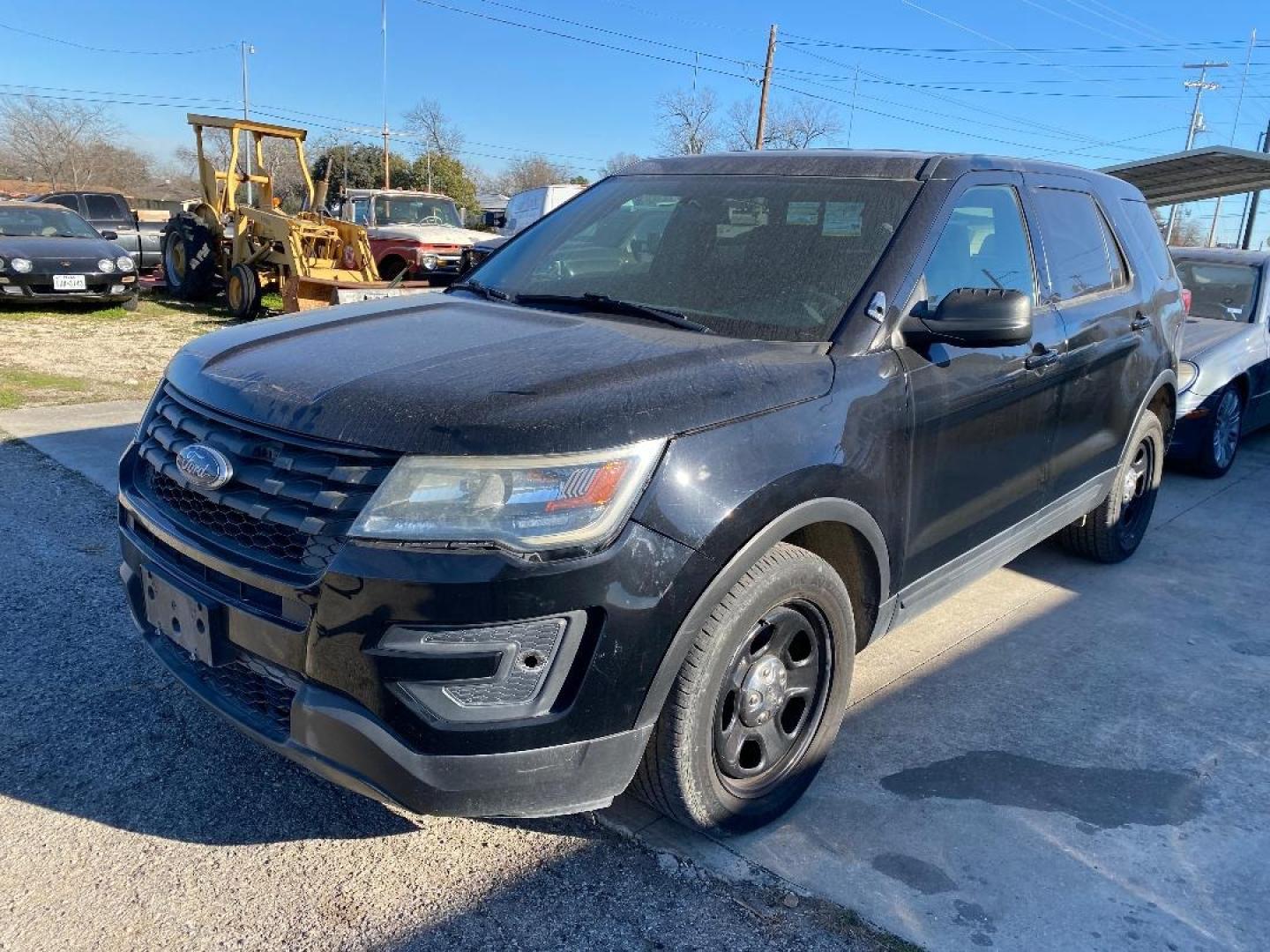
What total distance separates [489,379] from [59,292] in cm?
1307

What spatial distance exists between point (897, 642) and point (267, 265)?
39.9 ft

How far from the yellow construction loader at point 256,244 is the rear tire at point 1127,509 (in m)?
9.10

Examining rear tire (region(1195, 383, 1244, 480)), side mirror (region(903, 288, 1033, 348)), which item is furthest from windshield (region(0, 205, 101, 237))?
side mirror (region(903, 288, 1033, 348))

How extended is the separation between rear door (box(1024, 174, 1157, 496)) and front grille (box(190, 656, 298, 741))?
9.84 feet

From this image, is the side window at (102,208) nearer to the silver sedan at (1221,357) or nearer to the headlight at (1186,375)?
the silver sedan at (1221,357)

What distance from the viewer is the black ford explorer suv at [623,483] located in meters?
2.10

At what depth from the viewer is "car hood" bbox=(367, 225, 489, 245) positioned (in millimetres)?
15289

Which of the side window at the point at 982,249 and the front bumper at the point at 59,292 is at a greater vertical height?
the side window at the point at 982,249

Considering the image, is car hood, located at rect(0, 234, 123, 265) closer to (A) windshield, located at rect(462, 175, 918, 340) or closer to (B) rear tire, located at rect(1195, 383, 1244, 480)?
(A) windshield, located at rect(462, 175, 918, 340)

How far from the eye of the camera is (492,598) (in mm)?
2037

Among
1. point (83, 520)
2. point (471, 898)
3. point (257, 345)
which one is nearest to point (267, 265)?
point (83, 520)

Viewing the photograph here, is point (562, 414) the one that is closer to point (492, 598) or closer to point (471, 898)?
point (492, 598)

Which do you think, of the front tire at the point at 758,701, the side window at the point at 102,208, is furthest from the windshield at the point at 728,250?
the side window at the point at 102,208

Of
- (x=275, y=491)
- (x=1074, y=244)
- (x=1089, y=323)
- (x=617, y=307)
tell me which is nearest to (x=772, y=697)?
(x=617, y=307)
